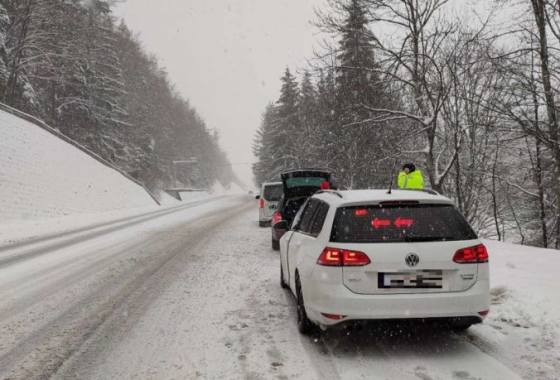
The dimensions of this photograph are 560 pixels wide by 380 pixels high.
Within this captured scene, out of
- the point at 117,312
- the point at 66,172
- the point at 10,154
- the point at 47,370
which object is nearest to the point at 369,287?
the point at 47,370

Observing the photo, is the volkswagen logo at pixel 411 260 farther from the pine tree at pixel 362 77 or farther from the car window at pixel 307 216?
the pine tree at pixel 362 77

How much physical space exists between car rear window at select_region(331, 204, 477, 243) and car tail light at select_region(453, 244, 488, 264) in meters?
0.13

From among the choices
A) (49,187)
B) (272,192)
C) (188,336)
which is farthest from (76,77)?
(188,336)

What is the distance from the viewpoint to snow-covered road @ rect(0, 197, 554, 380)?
394 centimetres

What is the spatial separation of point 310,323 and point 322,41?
12320 millimetres

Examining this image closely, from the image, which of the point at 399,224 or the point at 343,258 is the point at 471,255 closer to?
the point at 399,224

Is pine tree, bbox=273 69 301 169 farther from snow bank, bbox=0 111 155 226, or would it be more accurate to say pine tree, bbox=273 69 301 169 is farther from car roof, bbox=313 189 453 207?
car roof, bbox=313 189 453 207

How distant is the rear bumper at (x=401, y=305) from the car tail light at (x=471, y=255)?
9.0 inches

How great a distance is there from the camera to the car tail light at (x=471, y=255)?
14.1 ft

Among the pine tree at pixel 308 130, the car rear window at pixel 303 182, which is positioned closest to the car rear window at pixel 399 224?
the car rear window at pixel 303 182

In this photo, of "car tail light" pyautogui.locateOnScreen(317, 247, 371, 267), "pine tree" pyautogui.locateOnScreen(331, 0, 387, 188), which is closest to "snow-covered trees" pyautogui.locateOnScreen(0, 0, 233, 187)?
"pine tree" pyautogui.locateOnScreen(331, 0, 387, 188)

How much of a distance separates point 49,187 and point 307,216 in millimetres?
19773

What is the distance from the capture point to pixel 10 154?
838 inches

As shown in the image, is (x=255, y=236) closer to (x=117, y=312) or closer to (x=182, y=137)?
(x=117, y=312)
